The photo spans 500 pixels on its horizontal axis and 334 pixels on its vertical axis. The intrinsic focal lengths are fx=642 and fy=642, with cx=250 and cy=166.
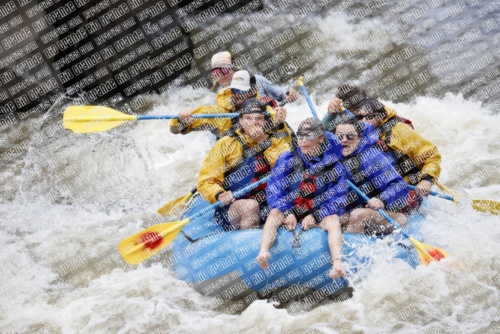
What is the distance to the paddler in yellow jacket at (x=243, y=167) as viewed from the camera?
454 centimetres

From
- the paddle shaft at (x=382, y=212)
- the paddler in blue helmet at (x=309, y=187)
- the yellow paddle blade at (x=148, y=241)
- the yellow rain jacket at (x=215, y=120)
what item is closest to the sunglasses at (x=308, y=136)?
the paddler in blue helmet at (x=309, y=187)

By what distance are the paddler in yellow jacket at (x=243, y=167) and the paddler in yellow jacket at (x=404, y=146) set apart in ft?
2.26

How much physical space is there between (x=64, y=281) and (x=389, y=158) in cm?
279

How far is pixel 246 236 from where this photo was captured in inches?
168

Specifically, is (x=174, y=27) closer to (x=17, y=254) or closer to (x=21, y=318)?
(x=17, y=254)

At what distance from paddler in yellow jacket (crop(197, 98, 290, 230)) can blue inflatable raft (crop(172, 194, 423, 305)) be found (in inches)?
7.7

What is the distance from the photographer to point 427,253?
398cm

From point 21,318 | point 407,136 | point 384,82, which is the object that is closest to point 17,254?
point 21,318

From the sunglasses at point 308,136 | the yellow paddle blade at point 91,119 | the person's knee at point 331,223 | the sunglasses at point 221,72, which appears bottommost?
the person's knee at point 331,223

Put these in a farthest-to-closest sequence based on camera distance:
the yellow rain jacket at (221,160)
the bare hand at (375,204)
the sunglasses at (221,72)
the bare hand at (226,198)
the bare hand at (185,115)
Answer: the sunglasses at (221,72) → the bare hand at (185,115) → the yellow rain jacket at (221,160) → the bare hand at (226,198) → the bare hand at (375,204)

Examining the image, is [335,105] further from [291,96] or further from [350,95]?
[291,96]

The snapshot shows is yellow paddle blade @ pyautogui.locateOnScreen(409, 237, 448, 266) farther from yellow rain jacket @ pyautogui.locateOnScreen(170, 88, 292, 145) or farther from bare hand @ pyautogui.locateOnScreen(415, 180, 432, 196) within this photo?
yellow rain jacket @ pyautogui.locateOnScreen(170, 88, 292, 145)

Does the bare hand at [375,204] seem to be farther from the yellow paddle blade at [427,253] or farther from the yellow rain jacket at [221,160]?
the yellow rain jacket at [221,160]

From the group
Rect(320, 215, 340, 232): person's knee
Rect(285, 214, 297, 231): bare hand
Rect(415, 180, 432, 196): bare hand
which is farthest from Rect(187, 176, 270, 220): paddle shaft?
Rect(415, 180, 432, 196): bare hand
